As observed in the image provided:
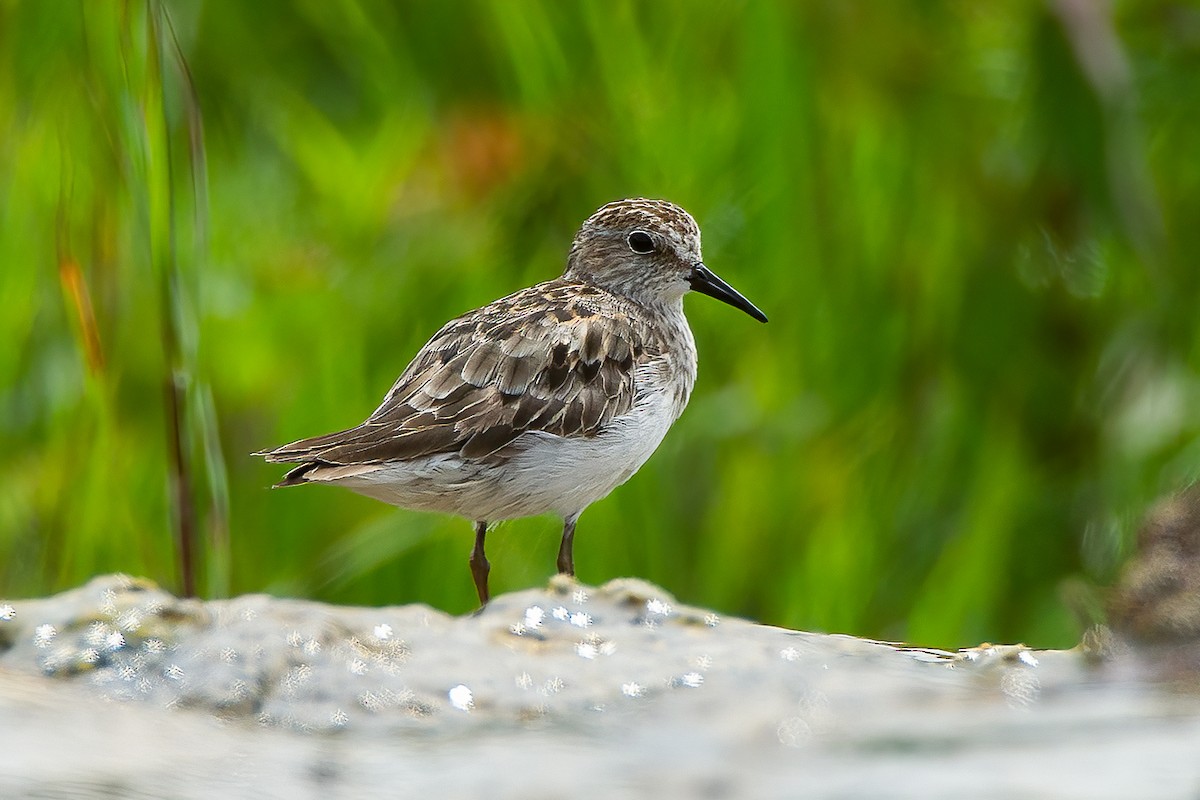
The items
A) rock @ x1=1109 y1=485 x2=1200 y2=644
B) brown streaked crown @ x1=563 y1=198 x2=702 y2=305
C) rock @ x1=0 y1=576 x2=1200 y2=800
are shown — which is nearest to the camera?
rock @ x1=0 y1=576 x2=1200 y2=800

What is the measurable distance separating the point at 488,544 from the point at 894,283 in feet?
3.85

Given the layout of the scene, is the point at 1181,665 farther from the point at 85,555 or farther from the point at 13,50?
the point at 13,50

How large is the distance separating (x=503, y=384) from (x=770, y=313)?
90 cm

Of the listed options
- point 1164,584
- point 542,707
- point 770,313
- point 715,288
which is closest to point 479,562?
point 715,288

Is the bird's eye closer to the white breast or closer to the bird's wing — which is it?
the bird's wing

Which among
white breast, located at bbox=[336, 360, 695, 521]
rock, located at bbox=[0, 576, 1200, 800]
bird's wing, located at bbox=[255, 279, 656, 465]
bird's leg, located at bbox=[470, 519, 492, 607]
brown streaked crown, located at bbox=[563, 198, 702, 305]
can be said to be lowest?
rock, located at bbox=[0, 576, 1200, 800]

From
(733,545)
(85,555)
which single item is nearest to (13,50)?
(85,555)

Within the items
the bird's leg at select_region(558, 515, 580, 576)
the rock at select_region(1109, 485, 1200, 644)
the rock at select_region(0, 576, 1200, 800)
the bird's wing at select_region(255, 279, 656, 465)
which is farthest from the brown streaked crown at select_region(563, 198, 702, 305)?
the rock at select_region(1109, 485, 1200, 644)

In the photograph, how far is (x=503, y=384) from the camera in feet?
11.0

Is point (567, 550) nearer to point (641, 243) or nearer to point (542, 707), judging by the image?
point (641, 243)

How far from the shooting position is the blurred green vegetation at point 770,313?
376 centimetres

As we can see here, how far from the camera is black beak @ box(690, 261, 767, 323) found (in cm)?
359

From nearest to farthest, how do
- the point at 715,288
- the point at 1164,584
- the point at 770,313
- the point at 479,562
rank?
the point at 1164,584 < the point at 479,562 < the point at 715,288 < the point at 770,313

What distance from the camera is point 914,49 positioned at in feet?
13.5
